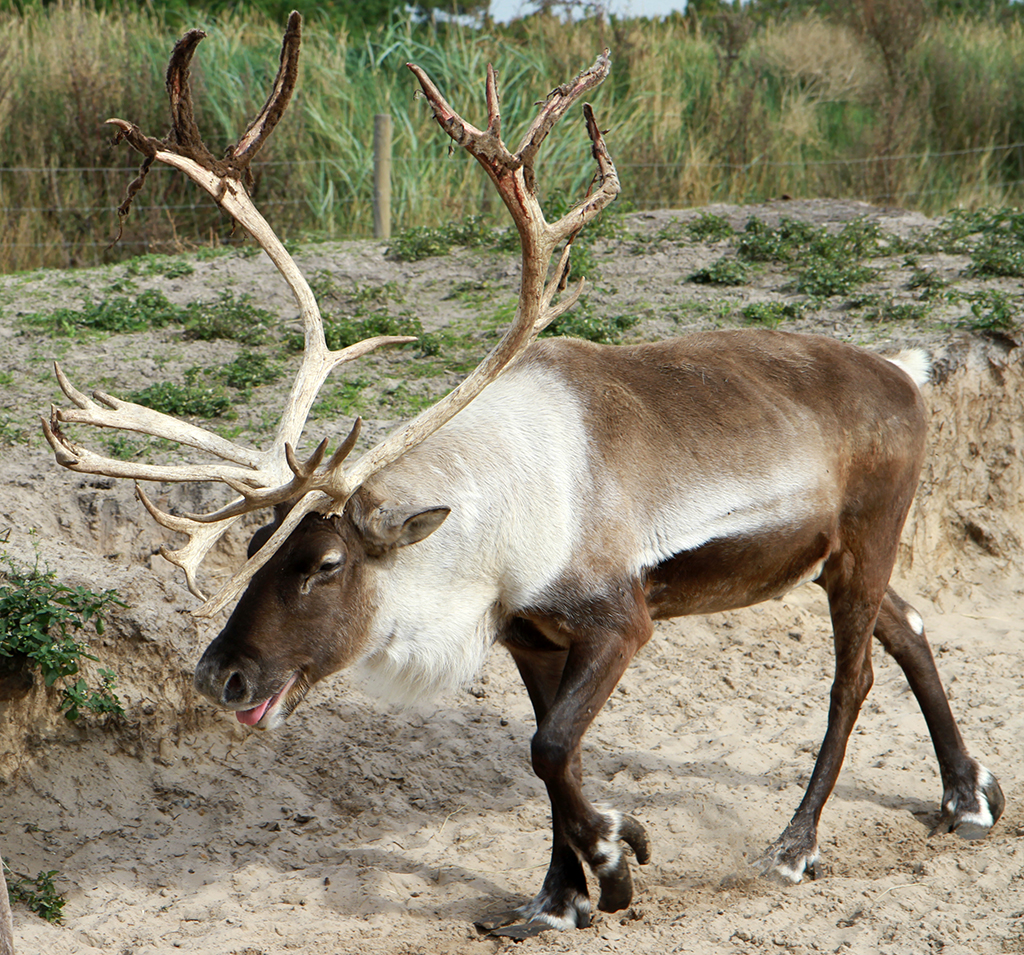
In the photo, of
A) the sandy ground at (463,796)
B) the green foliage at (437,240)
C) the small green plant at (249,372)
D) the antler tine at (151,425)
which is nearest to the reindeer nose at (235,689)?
the antler tine at (151,425)

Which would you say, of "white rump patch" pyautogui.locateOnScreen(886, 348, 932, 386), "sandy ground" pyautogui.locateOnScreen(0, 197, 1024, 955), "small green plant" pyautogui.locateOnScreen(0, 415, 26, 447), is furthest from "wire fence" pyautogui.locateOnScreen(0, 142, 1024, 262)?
"white rump patch" pyautogui.locateOnScreen(886, 348, 932, 386)

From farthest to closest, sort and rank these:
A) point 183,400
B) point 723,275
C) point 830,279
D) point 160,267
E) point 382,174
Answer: point 382,174, point 160,267, point 723,275, point 830,279, point 183,400

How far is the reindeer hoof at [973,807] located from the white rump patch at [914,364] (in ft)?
5.28

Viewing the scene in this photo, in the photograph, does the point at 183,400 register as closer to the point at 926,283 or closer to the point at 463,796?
the point at 463,796

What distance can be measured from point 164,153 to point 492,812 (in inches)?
112

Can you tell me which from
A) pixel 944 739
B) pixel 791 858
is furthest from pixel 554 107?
pixel 944 739

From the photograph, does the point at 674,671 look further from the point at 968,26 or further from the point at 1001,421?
the point at 968,26

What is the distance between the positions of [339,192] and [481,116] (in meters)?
1.69

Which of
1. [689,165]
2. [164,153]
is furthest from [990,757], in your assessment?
[689,165]

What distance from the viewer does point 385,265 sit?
8.20m

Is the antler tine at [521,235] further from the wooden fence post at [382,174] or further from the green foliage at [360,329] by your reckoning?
the wooden fence post at [382,174]

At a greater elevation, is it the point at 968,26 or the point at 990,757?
the point at 968,26

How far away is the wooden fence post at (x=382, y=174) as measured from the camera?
32.2 feet

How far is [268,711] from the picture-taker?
3.51 m
